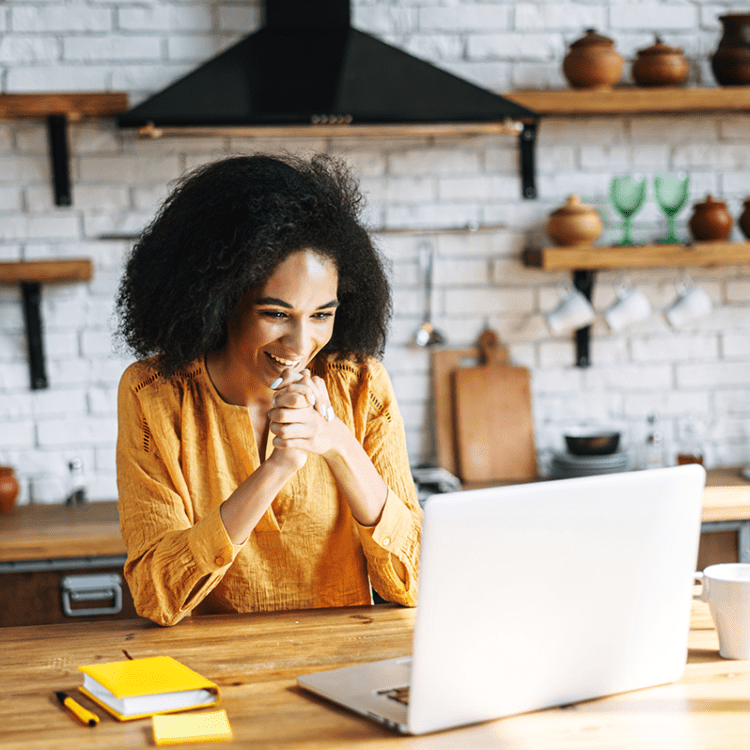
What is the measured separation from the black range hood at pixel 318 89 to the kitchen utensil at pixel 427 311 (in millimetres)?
539

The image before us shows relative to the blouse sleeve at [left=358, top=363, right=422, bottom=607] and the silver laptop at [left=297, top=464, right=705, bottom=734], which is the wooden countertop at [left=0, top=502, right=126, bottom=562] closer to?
the blouse sleeve at [left=358, top=363, right=422, bottom=607]

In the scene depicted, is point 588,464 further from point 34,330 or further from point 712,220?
point 34,330

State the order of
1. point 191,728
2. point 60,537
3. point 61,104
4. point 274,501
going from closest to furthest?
point 191,728 → point 274,501 → point 60,537 → point 61,104

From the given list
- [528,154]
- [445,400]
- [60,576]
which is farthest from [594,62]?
[60,576]

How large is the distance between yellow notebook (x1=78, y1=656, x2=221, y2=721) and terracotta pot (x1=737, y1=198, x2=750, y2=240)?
2452mm

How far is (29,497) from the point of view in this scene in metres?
2.93

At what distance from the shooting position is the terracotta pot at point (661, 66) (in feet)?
9.55

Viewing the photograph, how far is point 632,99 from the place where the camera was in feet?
9.46

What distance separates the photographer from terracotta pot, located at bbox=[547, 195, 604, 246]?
2.89 metres

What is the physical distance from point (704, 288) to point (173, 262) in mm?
2153

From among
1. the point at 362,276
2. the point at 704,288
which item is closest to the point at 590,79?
the point at 704,288

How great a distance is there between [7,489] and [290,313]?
5.20ft

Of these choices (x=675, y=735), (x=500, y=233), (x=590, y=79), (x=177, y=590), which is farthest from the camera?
(x=500, y=233)

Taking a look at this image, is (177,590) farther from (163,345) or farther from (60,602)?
(60,602)
